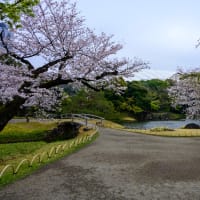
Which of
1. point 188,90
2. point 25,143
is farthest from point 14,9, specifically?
point 188,90

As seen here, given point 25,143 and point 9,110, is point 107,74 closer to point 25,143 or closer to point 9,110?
point 9,110

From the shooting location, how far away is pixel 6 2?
8.52m

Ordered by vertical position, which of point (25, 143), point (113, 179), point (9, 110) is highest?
point (9, 110)

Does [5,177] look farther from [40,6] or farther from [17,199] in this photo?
[40,6]

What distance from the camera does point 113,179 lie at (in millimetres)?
8250

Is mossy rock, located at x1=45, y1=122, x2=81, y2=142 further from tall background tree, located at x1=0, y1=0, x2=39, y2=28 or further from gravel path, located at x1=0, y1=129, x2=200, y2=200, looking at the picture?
tall background tree, located at x1=0, y1=0, x2=39, y2=28

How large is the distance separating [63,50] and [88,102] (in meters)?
30.9

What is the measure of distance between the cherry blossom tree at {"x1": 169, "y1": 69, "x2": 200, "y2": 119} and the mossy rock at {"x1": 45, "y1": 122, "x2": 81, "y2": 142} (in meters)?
8.90

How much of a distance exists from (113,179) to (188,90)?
18.3 metres

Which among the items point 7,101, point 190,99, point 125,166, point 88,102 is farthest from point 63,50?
point 88,102

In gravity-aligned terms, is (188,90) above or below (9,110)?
above

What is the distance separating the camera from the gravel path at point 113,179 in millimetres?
6734

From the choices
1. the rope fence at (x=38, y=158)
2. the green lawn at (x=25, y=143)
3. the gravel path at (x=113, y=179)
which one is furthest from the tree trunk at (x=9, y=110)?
the gravel path at (x=113, y=179)

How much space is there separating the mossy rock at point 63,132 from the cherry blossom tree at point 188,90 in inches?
350
